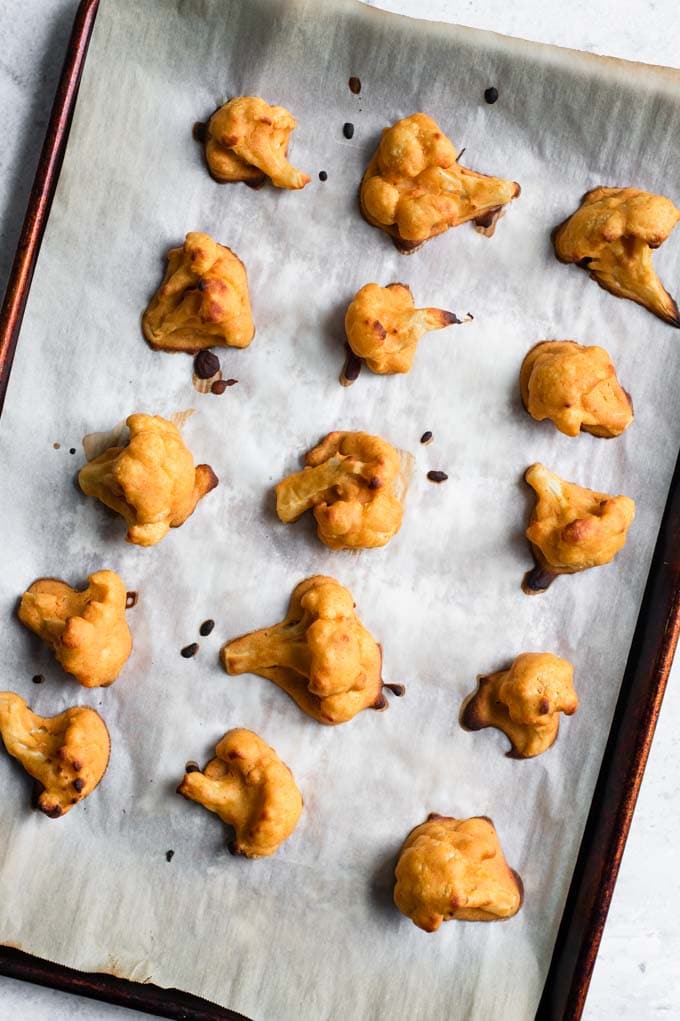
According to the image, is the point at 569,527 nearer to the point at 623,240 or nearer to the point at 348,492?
the point at 348,492

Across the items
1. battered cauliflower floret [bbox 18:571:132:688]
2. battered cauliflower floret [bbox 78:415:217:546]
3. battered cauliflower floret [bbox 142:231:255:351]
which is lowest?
battered cauliflower floret [bbox 18:571:132:688]

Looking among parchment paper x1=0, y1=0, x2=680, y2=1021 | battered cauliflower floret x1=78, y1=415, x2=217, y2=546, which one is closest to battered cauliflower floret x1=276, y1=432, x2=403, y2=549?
parchment paper x1=0, y1=0, x2=680, y2=1021

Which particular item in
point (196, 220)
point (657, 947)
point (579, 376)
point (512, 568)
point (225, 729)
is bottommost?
point (657, 947)

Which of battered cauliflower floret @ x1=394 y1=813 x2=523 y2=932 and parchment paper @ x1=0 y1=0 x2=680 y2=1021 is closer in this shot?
battered cauliflower floret @ x1=394 y1=813 x2=523 y2=932

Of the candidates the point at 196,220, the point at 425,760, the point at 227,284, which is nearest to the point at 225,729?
the point at 425,760

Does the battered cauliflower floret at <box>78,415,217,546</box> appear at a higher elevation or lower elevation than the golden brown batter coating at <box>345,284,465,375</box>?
lower

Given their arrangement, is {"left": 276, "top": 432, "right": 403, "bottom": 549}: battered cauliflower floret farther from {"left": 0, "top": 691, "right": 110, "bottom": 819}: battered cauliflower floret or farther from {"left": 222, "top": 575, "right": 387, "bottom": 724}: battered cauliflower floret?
{"left": 0, "top": 691, "right": 110, "bottom": 819}: battered cauliflower floret

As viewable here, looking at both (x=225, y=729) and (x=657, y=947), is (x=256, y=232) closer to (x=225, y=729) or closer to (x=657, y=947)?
(x=225, y=729)
